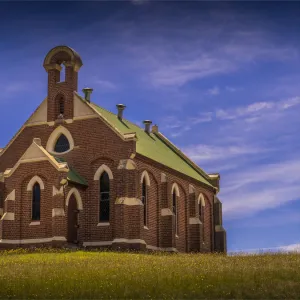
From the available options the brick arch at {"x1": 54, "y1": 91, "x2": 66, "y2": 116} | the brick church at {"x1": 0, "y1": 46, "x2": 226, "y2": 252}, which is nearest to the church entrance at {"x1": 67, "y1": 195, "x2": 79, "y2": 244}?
the brick church at {"x1": 0, "y1": 46, "x2": 226, "y2": 252}

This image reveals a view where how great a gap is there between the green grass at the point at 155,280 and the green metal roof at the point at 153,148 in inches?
639

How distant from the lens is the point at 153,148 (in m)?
47.8

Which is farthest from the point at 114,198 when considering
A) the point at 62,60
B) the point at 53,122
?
the point at 62,60

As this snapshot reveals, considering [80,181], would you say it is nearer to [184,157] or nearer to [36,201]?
[36,201]

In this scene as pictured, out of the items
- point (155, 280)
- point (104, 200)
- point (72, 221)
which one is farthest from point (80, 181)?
point (155, 280)

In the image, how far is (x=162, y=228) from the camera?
43094mm

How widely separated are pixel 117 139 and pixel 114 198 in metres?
3.59

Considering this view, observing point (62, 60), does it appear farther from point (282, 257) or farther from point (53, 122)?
point (282, 257)

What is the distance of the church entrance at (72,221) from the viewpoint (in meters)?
39.8

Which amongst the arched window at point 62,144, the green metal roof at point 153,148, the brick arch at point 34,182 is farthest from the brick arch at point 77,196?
the green metal roof at point 153,148

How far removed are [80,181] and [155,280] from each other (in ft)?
61.7

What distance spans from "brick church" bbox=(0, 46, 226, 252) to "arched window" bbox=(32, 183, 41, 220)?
6 cm

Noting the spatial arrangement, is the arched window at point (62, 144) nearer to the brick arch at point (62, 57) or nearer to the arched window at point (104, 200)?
the arched window at point (104, 200)

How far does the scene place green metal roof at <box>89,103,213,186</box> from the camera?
43844 millimetres
